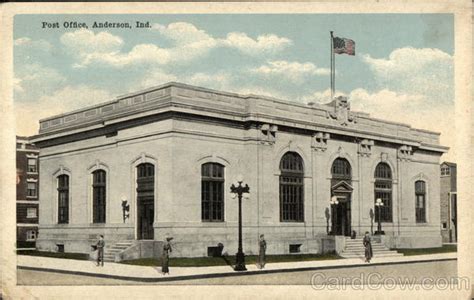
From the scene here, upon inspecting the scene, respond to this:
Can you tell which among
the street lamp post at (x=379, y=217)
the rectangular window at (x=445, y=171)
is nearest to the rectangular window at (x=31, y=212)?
the street lamp post at (x=379, y=217)

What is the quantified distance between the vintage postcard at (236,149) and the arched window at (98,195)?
98 mm

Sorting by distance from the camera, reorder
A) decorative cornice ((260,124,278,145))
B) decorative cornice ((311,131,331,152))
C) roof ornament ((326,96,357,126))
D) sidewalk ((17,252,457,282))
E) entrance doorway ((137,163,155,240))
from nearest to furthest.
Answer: sidewalk ((17,252,457,282))
entrance doorway ((137,163,155,240))
decorative cornice ((260,124,278,145))
roof ornament ((326,96,357,126))
decorative cornice ((311,131,331,152))

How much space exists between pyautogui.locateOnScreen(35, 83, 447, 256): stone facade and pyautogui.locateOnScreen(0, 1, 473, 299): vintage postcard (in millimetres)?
78

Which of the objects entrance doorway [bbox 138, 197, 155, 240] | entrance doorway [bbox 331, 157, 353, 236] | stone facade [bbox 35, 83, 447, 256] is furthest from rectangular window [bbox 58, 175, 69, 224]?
entrance doorway [bbox 331, 157, 353, 236]

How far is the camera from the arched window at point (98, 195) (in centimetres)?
3200

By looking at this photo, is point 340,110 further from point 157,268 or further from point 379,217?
point 157,268

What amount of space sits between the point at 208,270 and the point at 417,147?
1650 cm

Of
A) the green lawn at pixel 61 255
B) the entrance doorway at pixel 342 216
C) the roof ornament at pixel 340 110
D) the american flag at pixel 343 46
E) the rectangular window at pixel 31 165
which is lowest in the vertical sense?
the green lawn at pixel 61 255

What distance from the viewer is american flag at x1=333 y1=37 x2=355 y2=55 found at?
23808mm

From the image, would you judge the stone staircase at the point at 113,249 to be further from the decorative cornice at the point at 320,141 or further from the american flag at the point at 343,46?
the american flag at the point at 343,46

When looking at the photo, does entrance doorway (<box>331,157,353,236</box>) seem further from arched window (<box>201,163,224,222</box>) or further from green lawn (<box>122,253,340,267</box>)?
arched window (<box>201,163,224,222</box>)

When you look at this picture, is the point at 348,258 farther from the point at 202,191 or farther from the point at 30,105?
the point at 30,105

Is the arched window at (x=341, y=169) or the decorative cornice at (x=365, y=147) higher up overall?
the decorative cornice at (x=365, y=147)

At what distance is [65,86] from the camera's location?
79.1 ft
